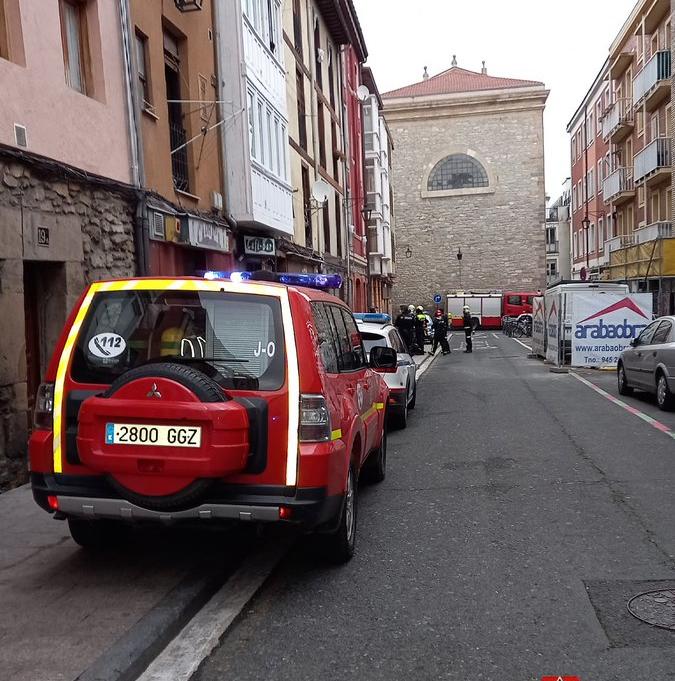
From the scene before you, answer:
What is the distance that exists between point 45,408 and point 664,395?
9777mm

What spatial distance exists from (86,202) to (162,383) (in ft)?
17.8

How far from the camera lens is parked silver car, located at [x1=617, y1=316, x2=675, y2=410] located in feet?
36.8

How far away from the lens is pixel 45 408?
14.0 ft

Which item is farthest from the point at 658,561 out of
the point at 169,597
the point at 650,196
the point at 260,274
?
the point at 650,196

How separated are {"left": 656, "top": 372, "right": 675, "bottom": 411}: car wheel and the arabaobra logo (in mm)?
7577

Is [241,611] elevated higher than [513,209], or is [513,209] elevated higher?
[513,209]

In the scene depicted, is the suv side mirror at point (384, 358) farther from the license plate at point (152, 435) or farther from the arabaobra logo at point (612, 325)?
the arabaobra logo at point (612, 325)

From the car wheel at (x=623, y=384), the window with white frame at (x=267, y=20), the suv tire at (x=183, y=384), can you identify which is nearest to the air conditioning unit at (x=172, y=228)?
the window with white frame at (x=267, y=20)

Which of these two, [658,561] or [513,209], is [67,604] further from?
[513,209]

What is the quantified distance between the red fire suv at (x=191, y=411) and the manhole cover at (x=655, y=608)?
1725mm

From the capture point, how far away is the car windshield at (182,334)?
4.17m

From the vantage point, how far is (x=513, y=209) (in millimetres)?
57531

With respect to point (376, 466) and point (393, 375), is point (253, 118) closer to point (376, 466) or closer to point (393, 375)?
point (393, 375)

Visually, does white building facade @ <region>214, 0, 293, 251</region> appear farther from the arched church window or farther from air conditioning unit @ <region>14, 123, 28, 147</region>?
the arched church window
